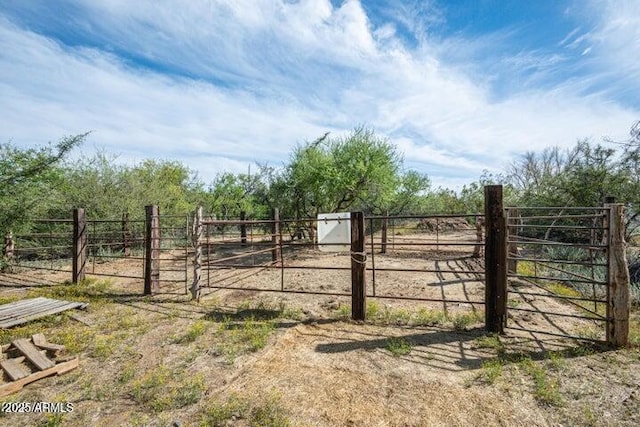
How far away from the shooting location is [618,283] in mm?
3660

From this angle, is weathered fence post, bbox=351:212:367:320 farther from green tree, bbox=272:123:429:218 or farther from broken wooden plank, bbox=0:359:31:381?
green tree, bbox=272:123:429:218

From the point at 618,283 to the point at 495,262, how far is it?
1.25 m

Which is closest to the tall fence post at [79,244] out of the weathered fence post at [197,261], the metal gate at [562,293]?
the weathered fence post at [197,261]

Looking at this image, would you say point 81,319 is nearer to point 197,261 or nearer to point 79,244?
point 197,261

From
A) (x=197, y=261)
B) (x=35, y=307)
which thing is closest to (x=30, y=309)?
(x=35, y=307)

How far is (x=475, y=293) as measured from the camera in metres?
6.40

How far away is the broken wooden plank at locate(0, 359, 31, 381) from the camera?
3.36 metres

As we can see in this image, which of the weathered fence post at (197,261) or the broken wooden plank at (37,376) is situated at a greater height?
the weathered fence post at (197,261)

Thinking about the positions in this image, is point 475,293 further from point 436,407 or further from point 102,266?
point 102,266

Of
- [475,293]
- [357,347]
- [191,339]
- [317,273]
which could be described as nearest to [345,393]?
[357,347]

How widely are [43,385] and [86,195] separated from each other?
1167cm

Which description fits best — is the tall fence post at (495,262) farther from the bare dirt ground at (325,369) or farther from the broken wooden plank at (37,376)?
the broken wooden plank at (37,376)

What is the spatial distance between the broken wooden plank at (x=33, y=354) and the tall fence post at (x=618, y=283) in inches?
252

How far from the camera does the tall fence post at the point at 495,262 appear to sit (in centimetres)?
416
